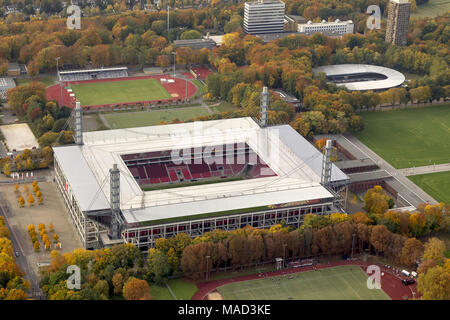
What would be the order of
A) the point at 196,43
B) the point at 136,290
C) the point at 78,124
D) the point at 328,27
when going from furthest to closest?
the point at 328,27
the point at 196,43
the point at 78,124
the point at 136,290

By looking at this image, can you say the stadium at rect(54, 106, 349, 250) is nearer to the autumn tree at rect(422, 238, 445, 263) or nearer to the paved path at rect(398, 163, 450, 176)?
the autumn tree at rect(422, 238, 445, 263)

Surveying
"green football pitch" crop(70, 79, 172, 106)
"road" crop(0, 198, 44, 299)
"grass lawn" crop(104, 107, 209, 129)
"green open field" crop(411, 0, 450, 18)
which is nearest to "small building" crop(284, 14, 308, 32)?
"green open field" crop(411, 0, 450, 18)

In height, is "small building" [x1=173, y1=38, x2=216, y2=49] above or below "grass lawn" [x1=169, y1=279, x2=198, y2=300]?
above

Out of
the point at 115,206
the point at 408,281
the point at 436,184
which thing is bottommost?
the point at 408,281

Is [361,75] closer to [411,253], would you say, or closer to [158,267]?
[411,253]

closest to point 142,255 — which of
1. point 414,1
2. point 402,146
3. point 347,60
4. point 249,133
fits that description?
point 249,133

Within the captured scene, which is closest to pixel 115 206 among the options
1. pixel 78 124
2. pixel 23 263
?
pixel 23 263

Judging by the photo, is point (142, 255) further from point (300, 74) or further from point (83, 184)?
point (300, 74)
